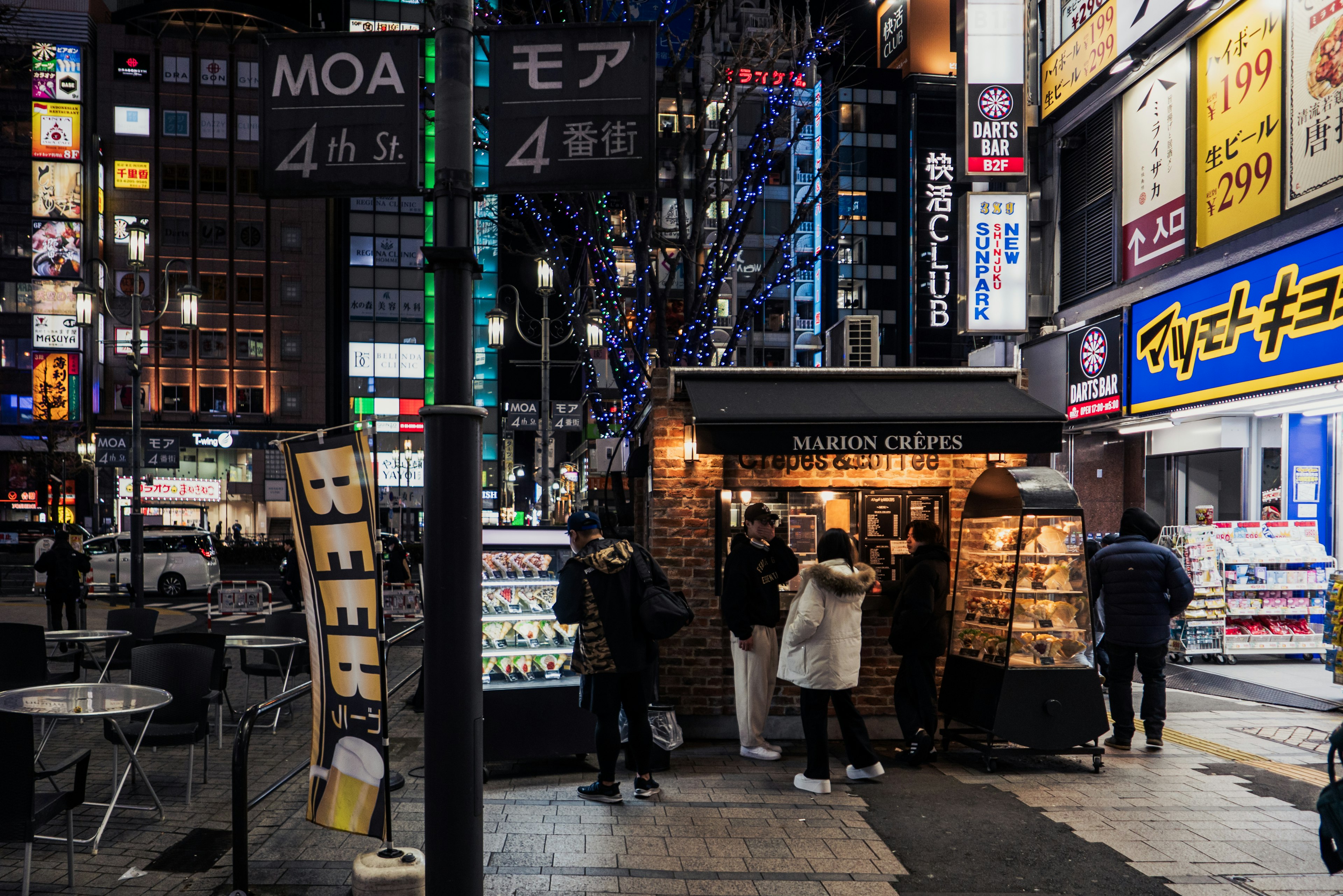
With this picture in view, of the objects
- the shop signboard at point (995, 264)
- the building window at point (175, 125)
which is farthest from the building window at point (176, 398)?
the shop signboard at point (995, 264)

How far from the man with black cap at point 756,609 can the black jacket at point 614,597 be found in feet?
3.45

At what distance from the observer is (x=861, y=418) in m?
7.96

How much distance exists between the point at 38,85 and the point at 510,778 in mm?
56705

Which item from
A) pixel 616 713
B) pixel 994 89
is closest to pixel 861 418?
pixel 616 713

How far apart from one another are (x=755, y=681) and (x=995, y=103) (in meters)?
13.4

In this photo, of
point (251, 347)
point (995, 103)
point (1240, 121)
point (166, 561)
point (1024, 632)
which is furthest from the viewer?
point (251, 347)

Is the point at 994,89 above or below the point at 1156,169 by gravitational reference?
above

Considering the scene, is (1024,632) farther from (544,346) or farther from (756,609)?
(544,346)

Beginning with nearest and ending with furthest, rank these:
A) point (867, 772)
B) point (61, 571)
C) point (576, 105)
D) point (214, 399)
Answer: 1. point (576, 105)
2. point (867, 772)
3. point (61, 571)
4. point (214, 399)

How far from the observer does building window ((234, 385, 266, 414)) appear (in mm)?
59062

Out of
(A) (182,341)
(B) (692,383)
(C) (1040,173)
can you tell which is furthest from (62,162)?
(B) (692,383)

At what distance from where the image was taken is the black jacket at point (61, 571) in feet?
51.3

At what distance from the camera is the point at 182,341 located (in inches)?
2309

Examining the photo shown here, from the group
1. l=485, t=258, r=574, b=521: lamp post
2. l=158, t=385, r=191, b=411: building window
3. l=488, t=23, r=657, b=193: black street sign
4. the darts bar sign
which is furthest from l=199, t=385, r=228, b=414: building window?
l=488, t=23, r=657, b=193: black street sign
